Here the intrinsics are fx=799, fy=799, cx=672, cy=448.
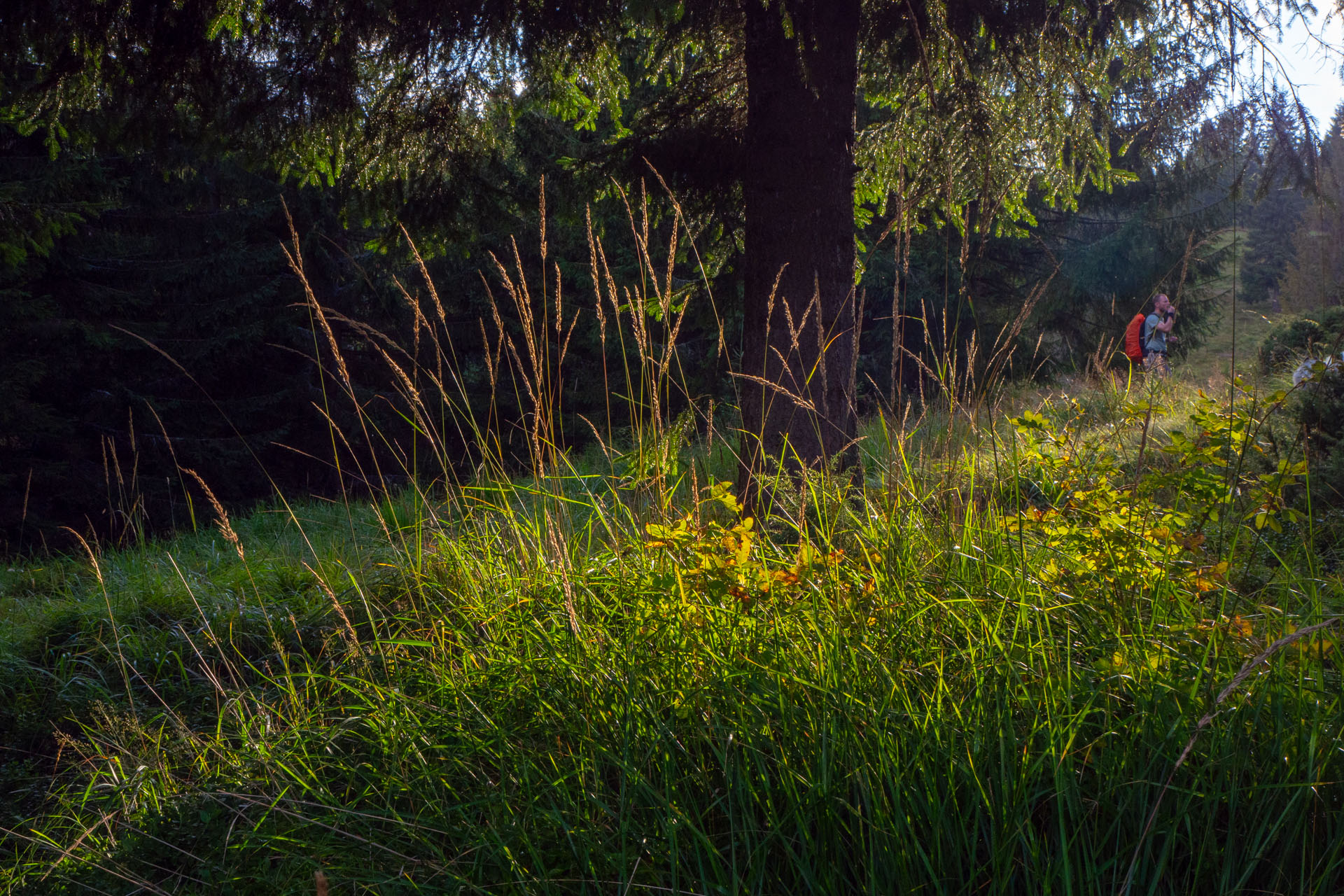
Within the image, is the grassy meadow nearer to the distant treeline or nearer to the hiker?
the hiker

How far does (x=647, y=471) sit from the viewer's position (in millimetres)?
2410

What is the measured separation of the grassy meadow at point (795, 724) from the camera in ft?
4.42

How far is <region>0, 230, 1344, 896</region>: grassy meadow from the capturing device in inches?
53.1

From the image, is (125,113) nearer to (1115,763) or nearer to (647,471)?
(647,471)

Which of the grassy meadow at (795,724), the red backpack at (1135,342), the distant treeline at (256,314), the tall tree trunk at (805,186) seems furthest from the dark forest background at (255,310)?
the grassy meadow at (795,724)

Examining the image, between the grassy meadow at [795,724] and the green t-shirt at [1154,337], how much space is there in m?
7.56

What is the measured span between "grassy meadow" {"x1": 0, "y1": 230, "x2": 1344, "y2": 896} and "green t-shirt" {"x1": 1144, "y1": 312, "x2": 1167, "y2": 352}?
297 inches

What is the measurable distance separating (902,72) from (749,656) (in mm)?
4035

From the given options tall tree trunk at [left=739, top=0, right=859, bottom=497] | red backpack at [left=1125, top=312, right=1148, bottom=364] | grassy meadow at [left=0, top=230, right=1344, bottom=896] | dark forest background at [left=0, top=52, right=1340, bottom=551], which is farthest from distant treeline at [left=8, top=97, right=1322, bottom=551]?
grassy meadow at [left=0, top=230, right=1344, bottom=896]

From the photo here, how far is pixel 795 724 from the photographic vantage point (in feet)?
5.02

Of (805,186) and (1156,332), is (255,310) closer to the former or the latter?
(805,186)

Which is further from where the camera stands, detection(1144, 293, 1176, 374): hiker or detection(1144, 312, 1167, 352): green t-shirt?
detection(1144, 312, 1167, 352): green t-shirt

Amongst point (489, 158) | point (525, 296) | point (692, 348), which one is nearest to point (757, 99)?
point (489, 158)

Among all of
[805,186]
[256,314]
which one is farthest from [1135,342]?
[256,314]
